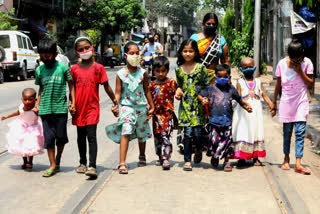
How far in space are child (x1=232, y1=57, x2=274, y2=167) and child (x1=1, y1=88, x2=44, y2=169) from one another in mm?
2353

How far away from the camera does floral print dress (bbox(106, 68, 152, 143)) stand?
6117mm

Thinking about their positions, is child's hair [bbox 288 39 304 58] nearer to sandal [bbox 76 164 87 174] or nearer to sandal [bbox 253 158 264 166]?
sandal [bbox 253 158 264 166]

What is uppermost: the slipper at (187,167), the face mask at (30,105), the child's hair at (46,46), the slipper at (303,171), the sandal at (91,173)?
the child's hair at (46,46)

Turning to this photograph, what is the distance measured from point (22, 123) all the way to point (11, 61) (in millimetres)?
17698

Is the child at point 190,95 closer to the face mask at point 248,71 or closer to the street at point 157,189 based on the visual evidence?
the street at point 157,189

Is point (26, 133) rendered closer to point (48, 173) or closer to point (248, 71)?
point (48, 173)

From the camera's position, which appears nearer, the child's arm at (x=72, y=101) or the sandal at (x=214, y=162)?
the child's arm at (x=72, y=101)

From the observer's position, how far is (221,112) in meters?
6.18

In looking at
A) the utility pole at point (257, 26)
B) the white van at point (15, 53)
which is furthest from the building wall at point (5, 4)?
the utility pole at point (257, 26)

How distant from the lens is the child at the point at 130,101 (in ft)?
20.0

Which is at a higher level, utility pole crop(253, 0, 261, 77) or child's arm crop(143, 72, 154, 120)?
utility pole crop(253, 0, 261, 77)

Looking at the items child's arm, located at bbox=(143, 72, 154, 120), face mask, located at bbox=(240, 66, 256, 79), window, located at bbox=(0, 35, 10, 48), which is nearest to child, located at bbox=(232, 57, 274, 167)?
face mask, located at bbox=(240, 66, 256, 79)

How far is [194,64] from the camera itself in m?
6.27

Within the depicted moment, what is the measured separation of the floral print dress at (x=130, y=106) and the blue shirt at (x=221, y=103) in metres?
0.73
